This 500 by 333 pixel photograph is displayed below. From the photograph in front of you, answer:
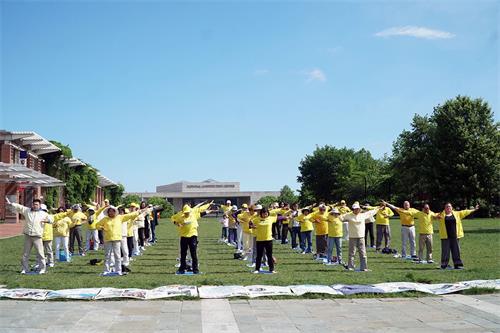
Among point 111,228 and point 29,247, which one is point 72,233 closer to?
point 29,247

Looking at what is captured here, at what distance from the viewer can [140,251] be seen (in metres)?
21.6

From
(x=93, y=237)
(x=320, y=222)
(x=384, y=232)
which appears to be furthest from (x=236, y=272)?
(x=93, y=237)

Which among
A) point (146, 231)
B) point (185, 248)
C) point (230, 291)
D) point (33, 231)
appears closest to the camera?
point (230, 291)

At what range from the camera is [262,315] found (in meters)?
9.40

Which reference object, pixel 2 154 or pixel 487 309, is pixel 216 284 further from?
pixel 2 154

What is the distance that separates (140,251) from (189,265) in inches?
257

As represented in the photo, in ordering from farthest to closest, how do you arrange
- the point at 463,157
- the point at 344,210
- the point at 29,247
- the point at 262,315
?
the point at 463,157
the point at 344,210
the point at 29,247
the point at 262,315

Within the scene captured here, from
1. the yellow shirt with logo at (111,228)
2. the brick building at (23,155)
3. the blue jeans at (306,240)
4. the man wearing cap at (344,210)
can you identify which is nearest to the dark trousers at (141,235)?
the blue jeans at (306,240)

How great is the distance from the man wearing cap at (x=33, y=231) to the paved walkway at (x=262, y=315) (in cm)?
399

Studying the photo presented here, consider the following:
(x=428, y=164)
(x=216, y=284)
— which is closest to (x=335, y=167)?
(x=428, y=164)

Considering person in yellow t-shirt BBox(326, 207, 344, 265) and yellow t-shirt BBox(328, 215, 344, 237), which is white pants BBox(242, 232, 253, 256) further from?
yellow t-shirt BBox(328, 215, 344, 237)

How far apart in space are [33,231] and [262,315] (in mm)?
7373

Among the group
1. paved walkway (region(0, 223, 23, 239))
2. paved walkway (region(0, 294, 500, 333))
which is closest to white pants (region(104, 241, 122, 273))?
paved walkway (region(0, 294, 500, 333))

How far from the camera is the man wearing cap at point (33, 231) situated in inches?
552
